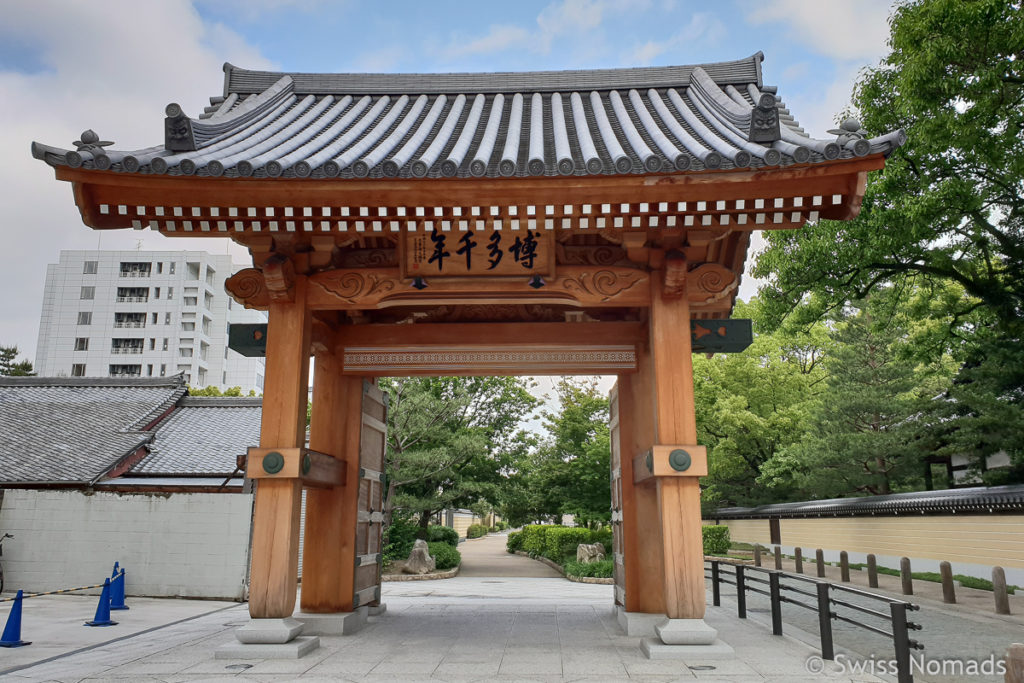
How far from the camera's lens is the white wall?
43.8 ft

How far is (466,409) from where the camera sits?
21.6 meters

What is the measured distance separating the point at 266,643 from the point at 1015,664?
5914 millimetres

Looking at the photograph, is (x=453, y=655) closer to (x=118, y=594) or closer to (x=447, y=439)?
(x=118, y=594)

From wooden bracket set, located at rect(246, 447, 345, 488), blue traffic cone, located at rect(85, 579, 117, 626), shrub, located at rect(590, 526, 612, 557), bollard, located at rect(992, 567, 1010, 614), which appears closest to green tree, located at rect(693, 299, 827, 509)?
shrub, located at rect(590, 526, 612, 557)

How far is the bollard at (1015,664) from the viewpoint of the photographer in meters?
3.65

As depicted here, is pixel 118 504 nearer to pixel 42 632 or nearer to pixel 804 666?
pixel 42 632

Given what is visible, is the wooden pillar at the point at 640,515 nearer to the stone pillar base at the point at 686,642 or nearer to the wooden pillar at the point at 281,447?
the stone pillar base at the point at 686,642

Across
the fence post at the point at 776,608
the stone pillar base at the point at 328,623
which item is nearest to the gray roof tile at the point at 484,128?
the fence post at the point at 776,608

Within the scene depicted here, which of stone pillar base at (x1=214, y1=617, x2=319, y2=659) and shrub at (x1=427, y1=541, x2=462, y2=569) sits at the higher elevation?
stone pillar base at (x1=214, y1=617, x2=319, y2=659)

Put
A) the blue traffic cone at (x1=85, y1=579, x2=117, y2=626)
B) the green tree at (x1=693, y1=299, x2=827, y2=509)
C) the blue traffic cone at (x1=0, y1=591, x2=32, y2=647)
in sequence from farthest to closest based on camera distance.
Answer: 1. the green tree at (x1=693, y1=299, x2=827, y2=509)
2. the blue traffic cone at (x1=85, y1=579, x2=117, y2=626)
3. the blue traffic cone at (x1=0, y1=591, x2=32, y2=647)

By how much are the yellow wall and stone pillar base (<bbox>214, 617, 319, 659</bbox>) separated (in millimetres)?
13690

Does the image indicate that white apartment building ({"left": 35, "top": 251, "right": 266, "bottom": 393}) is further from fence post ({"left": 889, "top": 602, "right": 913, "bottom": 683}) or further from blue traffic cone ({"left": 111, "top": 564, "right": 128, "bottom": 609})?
fence post ({"left": 889, "top": 602, "right": 913, "bottom": 683})

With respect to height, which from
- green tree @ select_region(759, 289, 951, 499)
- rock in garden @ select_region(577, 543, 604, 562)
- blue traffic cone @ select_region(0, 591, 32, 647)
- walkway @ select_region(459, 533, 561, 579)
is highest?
green tree @ select_region(759, 289, 951, 499)

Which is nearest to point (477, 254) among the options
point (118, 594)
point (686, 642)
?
point (686, 642)
